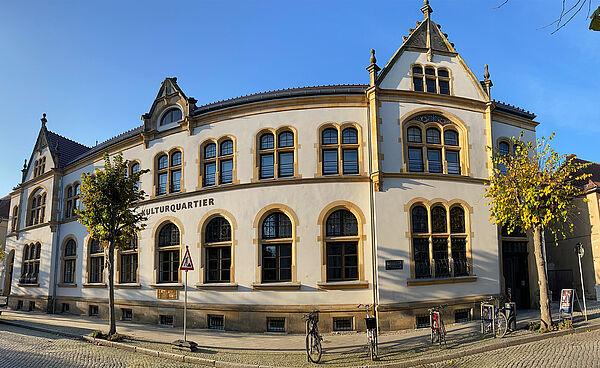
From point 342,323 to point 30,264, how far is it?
24085mm

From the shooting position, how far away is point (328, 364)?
10648 millimetres

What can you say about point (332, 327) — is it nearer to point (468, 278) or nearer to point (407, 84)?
point (468, 278)

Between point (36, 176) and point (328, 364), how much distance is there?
2794cm

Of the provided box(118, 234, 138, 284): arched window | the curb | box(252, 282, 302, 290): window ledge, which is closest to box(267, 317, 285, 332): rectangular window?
box(252, 282, 302, 290): window ledge

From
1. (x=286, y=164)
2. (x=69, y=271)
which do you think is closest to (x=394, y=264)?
(x=286, y=164)

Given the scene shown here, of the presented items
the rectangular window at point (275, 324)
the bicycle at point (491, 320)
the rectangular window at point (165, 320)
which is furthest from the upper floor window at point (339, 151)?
the rectangular window at point (165, 320)

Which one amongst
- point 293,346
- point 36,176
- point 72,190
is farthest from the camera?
point 36,176

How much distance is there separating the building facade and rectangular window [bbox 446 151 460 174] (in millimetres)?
48

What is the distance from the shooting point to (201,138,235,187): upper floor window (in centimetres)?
1841

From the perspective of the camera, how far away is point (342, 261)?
16.3 meters

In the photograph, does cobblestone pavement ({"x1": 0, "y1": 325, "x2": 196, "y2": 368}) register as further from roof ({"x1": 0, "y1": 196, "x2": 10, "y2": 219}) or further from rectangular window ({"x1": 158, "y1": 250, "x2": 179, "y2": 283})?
roof ({"x1": 0, "y1": 196, "x2": 10, "y2": 219})

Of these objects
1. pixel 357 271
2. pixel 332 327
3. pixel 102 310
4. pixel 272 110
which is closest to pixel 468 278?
pixel 357 271

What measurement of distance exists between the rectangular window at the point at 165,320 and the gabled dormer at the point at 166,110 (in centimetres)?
868

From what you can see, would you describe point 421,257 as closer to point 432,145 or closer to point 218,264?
point 432,145
